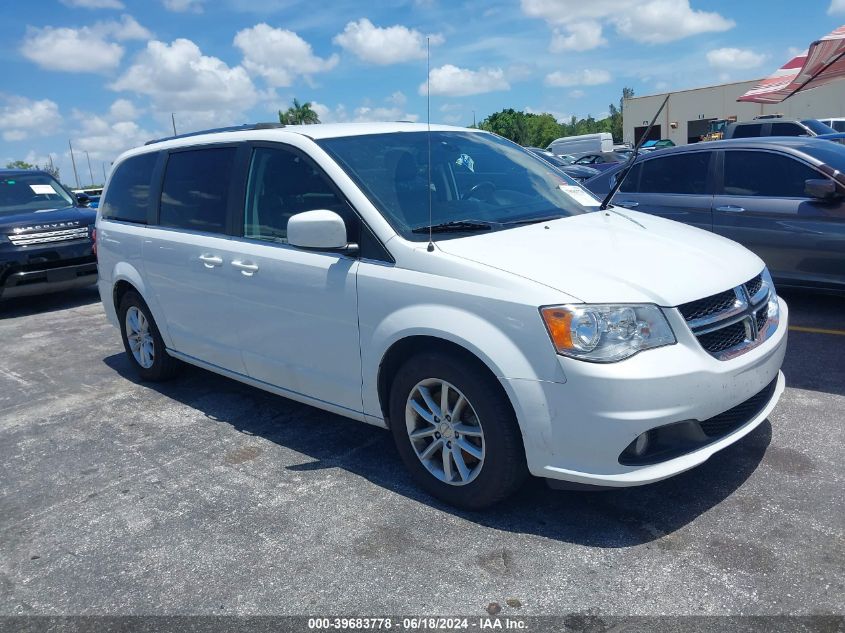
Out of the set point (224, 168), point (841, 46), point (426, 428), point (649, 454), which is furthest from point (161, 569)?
point (841, 46)

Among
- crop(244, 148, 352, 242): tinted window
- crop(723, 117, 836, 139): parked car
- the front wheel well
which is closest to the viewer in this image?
the front wheel well

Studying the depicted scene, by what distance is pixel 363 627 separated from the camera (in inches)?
107

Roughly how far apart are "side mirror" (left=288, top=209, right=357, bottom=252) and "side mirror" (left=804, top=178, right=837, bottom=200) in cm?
423

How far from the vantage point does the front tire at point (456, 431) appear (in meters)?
3.17

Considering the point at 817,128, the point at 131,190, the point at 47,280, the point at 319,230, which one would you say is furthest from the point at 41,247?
the point at 817,128

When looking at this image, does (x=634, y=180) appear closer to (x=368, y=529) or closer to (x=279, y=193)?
(x=279, y=193)

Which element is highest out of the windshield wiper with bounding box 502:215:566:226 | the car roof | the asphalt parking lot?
the car roof

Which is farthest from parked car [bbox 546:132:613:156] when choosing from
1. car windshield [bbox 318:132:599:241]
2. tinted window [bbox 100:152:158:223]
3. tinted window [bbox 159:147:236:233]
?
tinted window [bbox 159:147:236:233]

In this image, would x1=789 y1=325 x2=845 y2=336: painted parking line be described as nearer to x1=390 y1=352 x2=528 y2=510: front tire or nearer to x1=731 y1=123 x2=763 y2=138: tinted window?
x1=390 y1=352 x2=528 y2=510: front tire

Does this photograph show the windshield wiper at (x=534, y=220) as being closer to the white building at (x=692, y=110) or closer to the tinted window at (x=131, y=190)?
the tinted window at (x=131, y=190)

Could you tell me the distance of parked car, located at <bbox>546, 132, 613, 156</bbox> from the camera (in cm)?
3378

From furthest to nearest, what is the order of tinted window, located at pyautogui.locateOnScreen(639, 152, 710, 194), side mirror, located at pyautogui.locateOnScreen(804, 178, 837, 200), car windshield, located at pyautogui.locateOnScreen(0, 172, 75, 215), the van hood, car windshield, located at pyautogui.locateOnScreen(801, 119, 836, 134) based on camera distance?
car windshield, located at pyautogui.locateOnScreen(801, 119, 836, 134), car windshield, located at pyautogui.locateOnScreen(0, 172, 75, 215), tinted window, located at pyautogui.locateOnScreen(639, 152, 710, 194), side mirror, located at pyautogui.locateOnScreen(804, 178, 837, 200), the van hood

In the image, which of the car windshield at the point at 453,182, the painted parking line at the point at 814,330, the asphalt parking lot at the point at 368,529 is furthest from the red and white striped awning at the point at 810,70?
the asphalt parking lot at the point at 368,529

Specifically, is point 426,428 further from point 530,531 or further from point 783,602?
point 783,602
